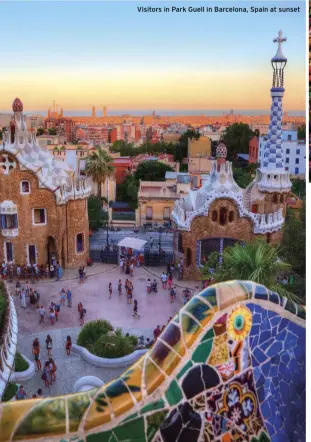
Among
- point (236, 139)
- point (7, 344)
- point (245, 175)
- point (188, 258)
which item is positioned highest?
point (236, 139)

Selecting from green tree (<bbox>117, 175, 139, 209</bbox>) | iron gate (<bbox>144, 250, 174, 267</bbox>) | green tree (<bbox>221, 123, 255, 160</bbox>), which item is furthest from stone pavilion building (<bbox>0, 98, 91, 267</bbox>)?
green tree (<bbox>221, 123, 255, 160</bbox>)

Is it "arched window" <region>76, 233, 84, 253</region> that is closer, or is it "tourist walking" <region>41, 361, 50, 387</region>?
"tourist walking" <region>41, 361, 50, 387</region>

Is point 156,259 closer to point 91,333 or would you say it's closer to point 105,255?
point 105,255

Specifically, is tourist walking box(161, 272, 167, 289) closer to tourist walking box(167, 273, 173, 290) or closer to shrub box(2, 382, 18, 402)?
tourist walking box(167, 273, 173, 290)

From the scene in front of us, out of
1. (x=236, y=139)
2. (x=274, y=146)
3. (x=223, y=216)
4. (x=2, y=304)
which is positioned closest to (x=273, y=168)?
(x=274, y=146)

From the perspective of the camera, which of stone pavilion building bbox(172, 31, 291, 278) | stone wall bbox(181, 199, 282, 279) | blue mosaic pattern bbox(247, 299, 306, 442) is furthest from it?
stone wall bbox(181, 199, 282, 279)

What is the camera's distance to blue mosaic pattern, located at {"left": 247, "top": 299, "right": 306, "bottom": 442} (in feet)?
10.4

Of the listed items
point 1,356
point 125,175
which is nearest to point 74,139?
point 125,175

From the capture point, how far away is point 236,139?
29625 millimetres

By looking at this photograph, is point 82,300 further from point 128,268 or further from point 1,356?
point 1,356

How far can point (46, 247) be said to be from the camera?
46.3 ft

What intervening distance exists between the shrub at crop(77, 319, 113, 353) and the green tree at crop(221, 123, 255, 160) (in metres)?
19.9

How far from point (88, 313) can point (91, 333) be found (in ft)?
5.33

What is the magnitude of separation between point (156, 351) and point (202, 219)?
1022 centimetres
